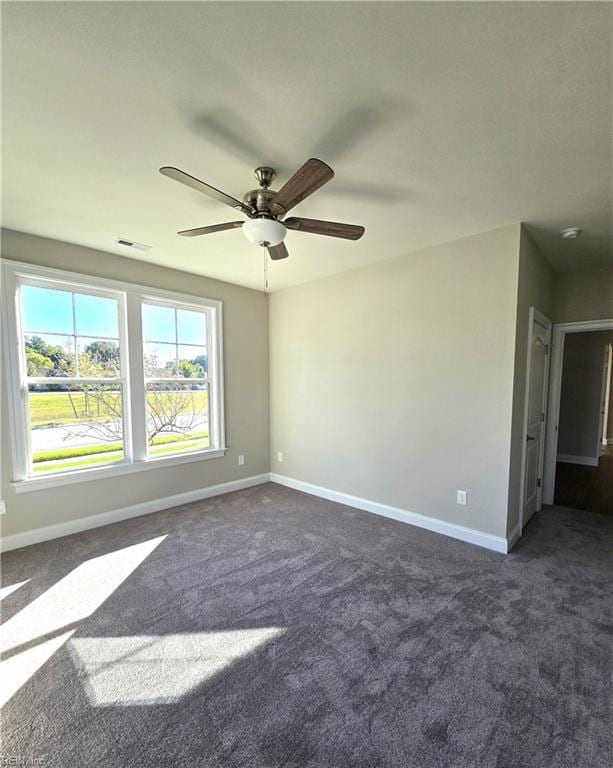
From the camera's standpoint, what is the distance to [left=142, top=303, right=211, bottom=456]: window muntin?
3.61m

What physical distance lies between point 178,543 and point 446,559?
2269 millimetres

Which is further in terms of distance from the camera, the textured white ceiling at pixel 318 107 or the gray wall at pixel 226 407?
the gray wall at pixel 226 407

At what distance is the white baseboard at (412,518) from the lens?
2.77 meters

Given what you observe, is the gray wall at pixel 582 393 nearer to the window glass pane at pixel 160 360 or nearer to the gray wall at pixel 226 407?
the gray wall at pixel 226 407

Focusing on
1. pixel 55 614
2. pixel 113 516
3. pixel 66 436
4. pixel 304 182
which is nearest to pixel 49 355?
pixel 66 436

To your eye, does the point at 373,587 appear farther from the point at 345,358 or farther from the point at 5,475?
the point at 5,475

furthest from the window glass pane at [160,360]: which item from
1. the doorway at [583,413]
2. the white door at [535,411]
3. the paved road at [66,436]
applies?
the doorway at [583,413]

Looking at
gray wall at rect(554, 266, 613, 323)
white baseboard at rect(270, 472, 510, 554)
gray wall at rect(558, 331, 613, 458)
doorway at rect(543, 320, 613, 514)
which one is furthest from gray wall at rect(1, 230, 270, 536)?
gray wall at rect(558, 331, 613, 458)

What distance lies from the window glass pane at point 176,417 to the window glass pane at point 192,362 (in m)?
0.13

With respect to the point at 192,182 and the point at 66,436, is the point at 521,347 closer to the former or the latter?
the point at 192,182

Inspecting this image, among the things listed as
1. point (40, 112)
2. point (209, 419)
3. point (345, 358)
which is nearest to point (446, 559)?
point (345, 358)

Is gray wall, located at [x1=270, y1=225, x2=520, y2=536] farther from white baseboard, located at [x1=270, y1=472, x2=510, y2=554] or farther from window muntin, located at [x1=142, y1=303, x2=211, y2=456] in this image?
window muntin, located at [x1=142, y1=303, x2=211, y2=456]

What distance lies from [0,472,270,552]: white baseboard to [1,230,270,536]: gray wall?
51mm

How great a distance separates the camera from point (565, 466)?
5.44m
